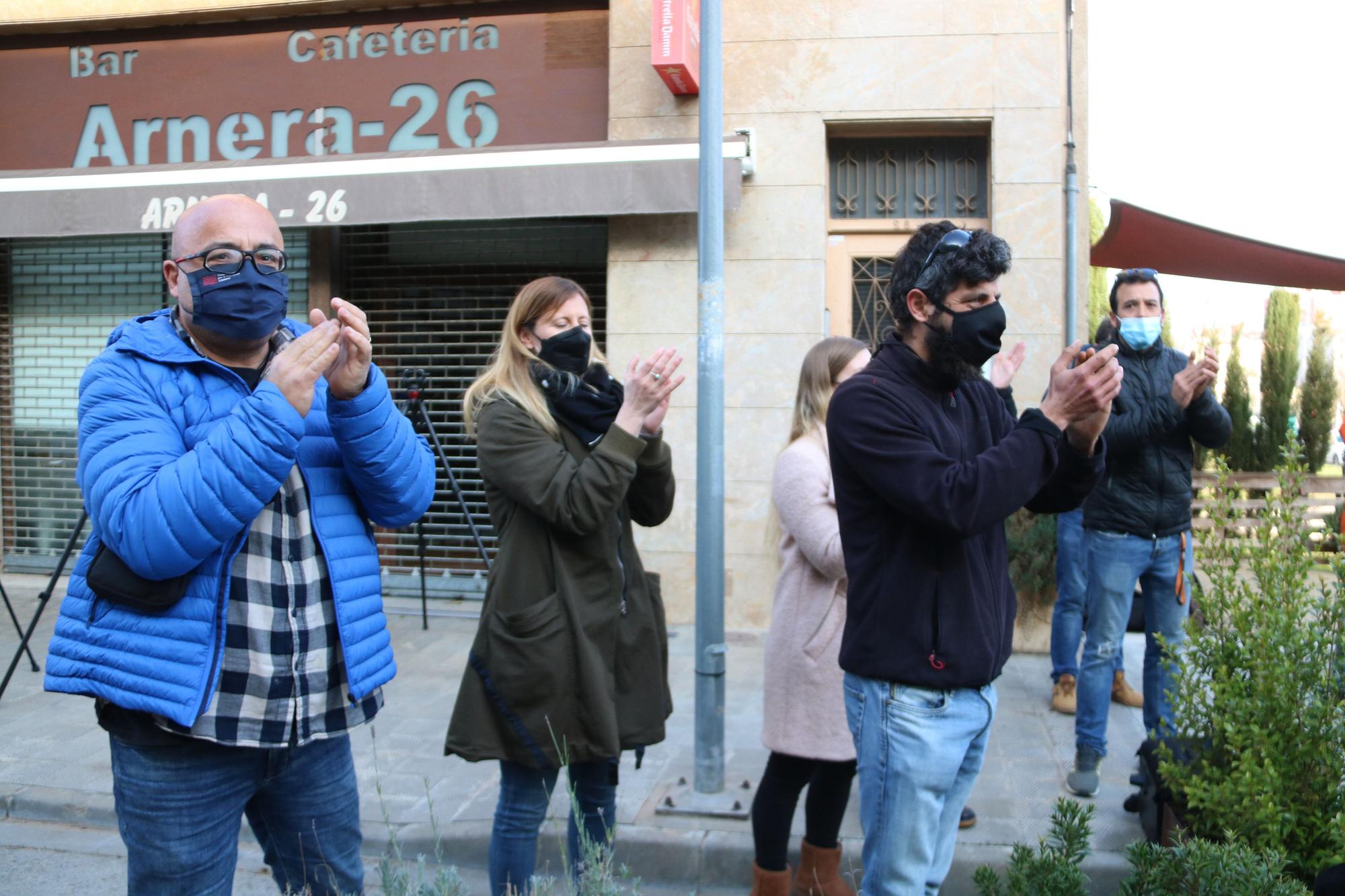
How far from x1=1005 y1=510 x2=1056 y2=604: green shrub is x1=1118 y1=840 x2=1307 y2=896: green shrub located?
4.13 m

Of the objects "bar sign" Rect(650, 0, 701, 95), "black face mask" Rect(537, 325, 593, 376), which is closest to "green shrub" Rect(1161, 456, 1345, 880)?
"black face mask" Rect(537, 325, 593, 376)

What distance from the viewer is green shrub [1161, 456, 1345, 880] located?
2.87 m

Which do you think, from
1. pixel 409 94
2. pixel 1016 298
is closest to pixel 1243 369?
pixel 1016 298

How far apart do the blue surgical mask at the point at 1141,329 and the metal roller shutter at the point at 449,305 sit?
15.2ft

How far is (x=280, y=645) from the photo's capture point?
2.27 meters

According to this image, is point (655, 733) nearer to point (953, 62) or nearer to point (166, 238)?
point (953, 62)

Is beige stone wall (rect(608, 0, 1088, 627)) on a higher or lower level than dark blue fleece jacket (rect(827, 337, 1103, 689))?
higher

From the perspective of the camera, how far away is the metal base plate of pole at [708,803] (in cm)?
436

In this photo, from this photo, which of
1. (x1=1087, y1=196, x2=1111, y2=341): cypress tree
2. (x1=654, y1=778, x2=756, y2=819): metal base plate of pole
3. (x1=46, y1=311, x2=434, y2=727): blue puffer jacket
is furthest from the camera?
(x1=1087, y1=196, x2=1111, y2=341): cypress tree

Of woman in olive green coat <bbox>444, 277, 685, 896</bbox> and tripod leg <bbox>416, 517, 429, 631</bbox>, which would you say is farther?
tripod leg <bbox>416, 517, 429, 631</bbox>

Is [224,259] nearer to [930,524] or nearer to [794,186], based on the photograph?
[930,524]

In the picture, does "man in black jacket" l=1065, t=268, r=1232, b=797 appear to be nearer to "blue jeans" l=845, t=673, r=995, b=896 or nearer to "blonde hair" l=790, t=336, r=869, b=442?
"blonde hair" l=790, t=336, r=869, b=442

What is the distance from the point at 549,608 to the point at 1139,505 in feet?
8.70

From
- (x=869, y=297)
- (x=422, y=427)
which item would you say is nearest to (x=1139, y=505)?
(x=869, y=297)
